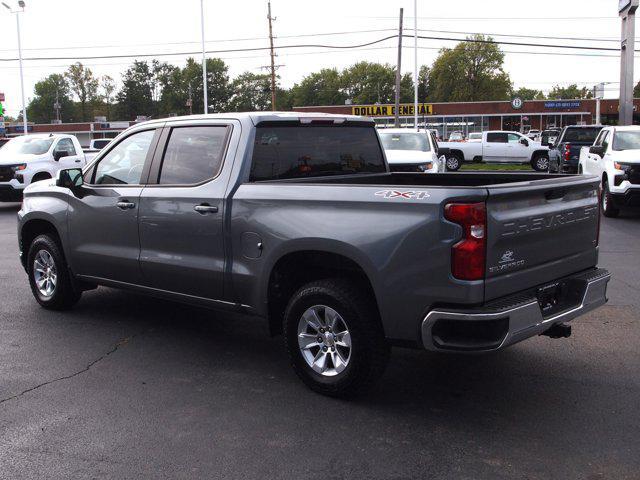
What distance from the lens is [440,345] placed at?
373 centimetres

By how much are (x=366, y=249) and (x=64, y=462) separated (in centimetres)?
210

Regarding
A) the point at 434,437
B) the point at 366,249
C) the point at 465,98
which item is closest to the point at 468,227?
the point at 366,249

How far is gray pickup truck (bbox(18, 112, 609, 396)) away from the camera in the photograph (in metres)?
3.71

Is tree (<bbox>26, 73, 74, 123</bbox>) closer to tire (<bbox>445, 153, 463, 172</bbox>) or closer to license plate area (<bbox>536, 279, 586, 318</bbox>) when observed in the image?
tire (<bbox>445, 153, 463, 172</bbox>)

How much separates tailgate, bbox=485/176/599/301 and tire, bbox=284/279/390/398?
2.71 feet

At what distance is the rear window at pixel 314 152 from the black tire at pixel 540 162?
26.7 meters

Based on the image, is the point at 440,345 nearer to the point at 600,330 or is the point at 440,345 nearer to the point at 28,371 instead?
the point at 600,330

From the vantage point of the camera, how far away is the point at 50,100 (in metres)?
142

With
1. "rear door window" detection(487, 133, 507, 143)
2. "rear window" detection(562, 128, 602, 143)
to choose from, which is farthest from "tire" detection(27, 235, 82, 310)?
"rear door window" detection(487, 133, 507, 143)

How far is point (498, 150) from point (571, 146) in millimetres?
10463

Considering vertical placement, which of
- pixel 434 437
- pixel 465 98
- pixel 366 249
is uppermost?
pixel 465 98

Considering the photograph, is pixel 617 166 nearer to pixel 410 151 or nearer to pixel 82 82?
pixel 410 151

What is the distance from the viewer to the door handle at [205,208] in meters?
4.84

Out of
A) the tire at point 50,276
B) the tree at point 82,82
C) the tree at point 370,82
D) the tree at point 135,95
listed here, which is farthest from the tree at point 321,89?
the tire at point 50,276
